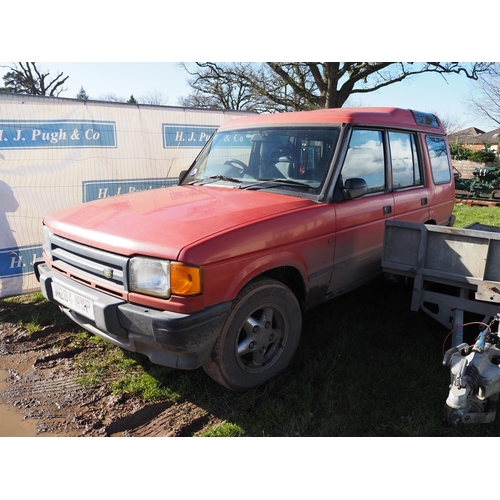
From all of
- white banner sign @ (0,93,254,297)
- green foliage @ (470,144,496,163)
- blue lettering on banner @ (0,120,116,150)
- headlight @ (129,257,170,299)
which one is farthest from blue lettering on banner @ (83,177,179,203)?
green foliage @ (470,144,496,163)

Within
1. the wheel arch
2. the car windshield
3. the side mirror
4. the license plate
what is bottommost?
the license plate

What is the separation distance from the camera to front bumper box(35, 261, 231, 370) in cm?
240

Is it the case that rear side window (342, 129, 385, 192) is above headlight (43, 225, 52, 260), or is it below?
above

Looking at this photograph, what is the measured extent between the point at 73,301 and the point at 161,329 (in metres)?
0.90

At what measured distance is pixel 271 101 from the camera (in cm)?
2027

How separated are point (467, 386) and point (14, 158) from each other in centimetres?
527

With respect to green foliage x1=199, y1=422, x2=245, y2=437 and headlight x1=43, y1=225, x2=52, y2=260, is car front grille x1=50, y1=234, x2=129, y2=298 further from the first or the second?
green foliage x1=199, y1=422, x2=245, y2=437

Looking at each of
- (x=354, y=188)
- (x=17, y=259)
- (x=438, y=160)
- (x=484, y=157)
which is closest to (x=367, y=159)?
(x=354, y=188)

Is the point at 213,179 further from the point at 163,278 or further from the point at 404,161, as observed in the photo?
the point at 404,161

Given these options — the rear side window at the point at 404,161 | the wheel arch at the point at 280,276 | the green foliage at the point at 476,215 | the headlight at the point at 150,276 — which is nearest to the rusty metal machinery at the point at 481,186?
the green foliage at the point at 476,215

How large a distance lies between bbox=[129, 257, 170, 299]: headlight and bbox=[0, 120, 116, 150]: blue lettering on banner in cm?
353

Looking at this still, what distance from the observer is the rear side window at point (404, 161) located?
4234 mm

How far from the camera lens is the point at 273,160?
372 centimetres

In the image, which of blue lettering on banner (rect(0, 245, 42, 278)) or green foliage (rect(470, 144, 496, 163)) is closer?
blue lettering on banner (rect(0, 245, 42, 278))
